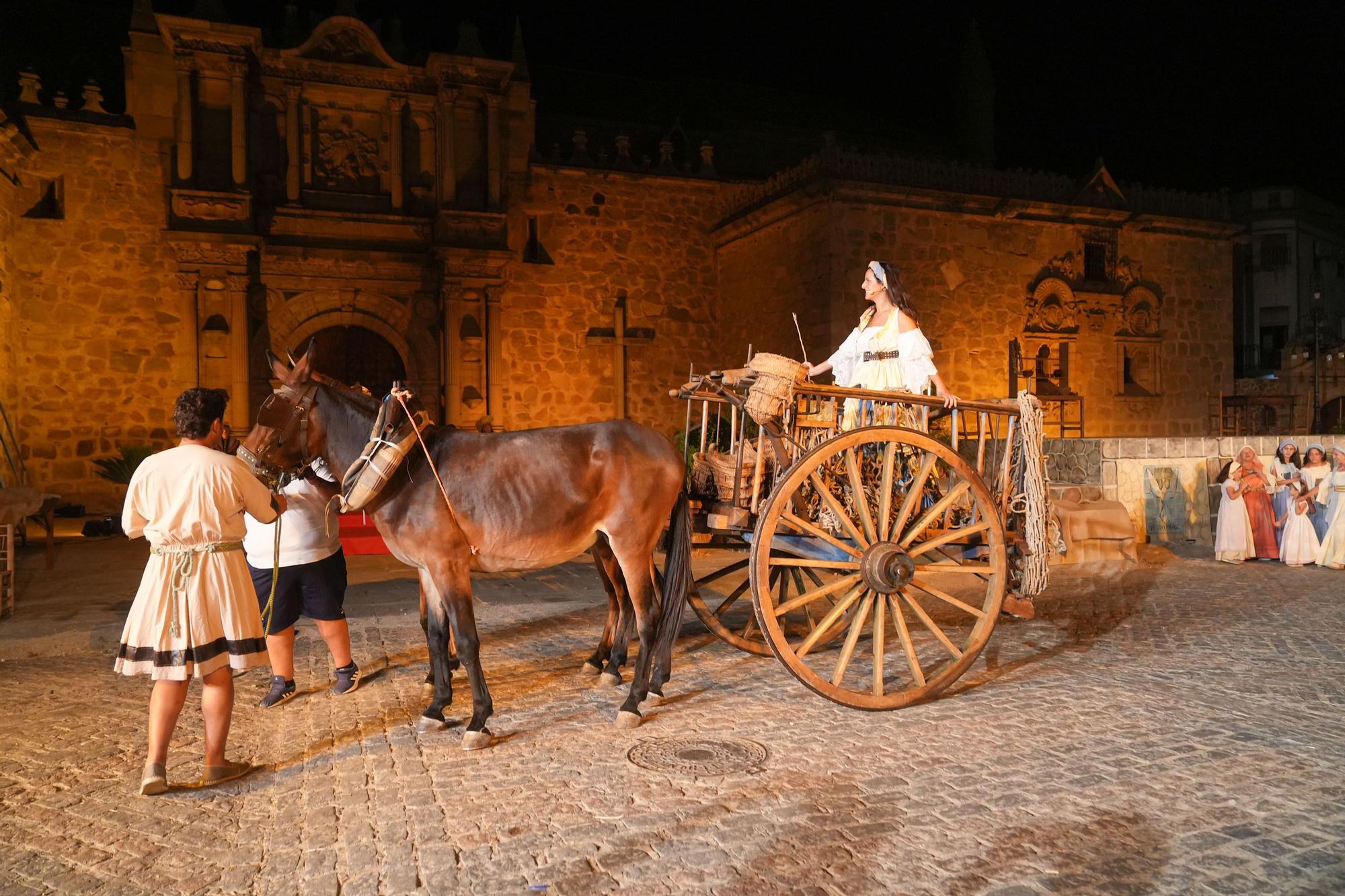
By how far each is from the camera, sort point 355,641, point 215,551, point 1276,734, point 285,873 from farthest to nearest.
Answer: point 355,641, point 1276,734, point 215,551, point 285,873

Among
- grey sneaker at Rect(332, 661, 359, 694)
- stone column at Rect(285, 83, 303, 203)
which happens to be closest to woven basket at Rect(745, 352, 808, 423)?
grey sneaker at Rect(332, 661, 359, 694)

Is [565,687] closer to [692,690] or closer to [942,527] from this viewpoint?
[692,690]

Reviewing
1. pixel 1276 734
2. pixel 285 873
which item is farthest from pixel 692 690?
pixel 1276 734

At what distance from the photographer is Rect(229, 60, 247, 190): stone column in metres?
16.0

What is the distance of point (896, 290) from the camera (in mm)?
5086

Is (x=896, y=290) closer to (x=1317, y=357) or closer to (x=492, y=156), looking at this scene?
(x=492, y=156)

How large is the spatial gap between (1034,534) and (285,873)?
13.8ft

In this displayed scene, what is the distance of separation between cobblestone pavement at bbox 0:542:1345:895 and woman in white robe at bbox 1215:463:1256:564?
5.10 metres

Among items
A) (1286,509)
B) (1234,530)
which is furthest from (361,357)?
(1286,509)

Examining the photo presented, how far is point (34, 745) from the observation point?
13.5ft

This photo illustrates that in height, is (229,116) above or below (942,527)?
above

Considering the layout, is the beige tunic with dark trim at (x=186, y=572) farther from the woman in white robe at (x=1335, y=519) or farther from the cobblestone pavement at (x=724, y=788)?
the woman in white robe at (x=1335, y=519)

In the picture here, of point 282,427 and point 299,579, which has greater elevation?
point 282,427

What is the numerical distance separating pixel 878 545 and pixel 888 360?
4.28 feet
